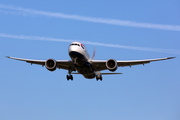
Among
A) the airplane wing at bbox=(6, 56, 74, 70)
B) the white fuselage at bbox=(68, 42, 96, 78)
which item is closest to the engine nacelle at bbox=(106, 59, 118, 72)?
the white fuselage at bbox=(68, 42, 96, 78)

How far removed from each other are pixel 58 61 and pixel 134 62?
36.2ft

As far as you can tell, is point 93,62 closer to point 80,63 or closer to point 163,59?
point 80,63

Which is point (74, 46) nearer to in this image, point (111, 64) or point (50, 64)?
point (50, 64)

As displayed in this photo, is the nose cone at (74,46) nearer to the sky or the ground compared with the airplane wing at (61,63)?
nearer to the sky

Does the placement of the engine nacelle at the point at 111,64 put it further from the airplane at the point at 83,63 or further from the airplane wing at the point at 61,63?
the airplane wing at the point at 61,63

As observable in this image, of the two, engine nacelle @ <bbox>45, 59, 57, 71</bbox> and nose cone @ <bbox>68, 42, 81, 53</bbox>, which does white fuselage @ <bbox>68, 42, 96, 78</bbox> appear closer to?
nose cone @ <bbox>68, 42, 81, 53</bbox>

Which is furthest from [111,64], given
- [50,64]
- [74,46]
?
[50,64]

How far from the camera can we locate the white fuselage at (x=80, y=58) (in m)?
40.3

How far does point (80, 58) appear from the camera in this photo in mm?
41125

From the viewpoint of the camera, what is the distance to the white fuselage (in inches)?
1586

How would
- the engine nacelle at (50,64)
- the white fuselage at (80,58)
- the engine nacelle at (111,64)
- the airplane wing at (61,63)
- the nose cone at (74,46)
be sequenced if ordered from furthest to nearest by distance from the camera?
the airplane wing at (61,63)
the engine nacelle at (50,64)
the engine nacelle at (111,64)
the white fuselage at (80,58)
the nose cone at (74,46)

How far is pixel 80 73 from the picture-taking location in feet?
148

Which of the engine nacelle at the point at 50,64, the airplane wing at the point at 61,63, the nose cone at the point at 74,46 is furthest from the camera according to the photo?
the airplane wing at the point at 61,63

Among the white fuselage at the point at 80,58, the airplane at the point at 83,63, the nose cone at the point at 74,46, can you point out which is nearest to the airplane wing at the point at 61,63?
the airplane at the point at 83,63
